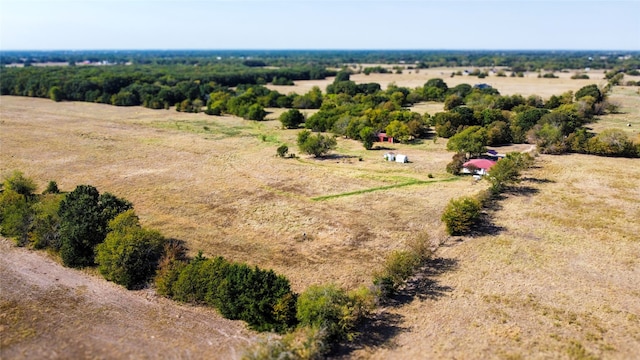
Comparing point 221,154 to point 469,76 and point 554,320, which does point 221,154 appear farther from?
point 469,76

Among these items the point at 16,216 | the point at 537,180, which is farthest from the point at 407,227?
the point at 16,216

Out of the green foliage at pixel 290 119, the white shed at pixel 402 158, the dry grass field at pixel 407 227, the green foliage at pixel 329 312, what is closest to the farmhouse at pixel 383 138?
the dry grass field at pixel 407 227

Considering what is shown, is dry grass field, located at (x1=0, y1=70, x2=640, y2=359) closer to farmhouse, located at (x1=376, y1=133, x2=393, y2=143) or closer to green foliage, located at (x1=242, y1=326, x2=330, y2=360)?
green foliage, located at (x1=242, y1=326, x2=330, y2=360)

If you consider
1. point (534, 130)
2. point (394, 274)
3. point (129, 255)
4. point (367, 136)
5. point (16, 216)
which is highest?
point (534, 130)

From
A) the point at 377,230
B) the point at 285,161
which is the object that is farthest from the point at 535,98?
the point at 377,230

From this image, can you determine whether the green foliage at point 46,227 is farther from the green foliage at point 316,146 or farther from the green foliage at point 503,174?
the green foliage at point 503,174

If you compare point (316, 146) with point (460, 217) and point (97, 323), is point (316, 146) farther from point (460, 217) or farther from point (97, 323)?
point (97, 323)
